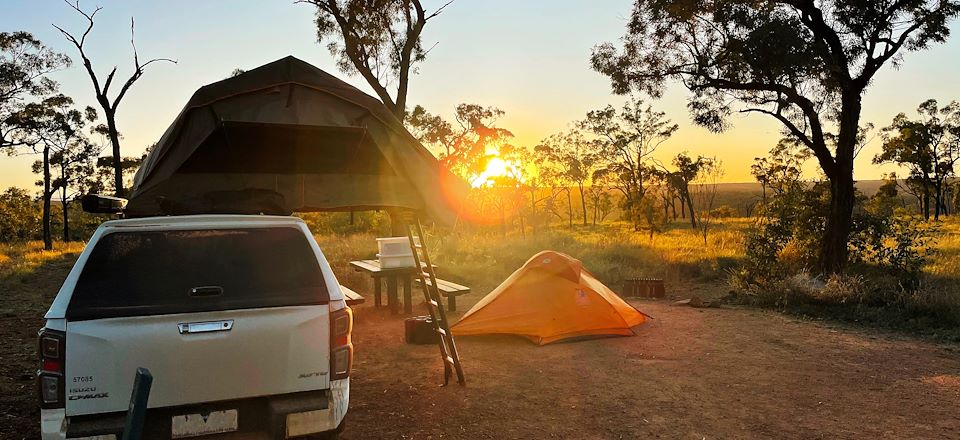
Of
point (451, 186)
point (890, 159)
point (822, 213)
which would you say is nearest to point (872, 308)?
point (822, 213)

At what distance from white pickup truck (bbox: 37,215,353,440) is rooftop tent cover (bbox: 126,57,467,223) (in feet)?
6.68

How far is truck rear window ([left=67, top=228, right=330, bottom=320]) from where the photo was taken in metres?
3.15

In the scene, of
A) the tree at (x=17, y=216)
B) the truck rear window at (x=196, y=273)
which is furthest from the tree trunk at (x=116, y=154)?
the tree at (x=17, y=216)

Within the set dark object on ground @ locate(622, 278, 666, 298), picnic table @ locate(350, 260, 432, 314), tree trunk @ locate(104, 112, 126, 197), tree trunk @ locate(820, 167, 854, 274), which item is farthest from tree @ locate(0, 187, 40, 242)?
tree trunk @ locate(820, 167, 854, 274)

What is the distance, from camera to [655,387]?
19.8ft

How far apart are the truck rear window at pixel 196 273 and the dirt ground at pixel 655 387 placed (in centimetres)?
177

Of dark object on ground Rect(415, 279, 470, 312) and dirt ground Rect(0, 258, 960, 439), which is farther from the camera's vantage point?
dark object on ground Rect(415, 279, 470, 312)

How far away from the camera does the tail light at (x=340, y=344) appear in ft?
11.4

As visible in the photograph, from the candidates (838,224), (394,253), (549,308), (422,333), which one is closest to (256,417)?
(422,333)

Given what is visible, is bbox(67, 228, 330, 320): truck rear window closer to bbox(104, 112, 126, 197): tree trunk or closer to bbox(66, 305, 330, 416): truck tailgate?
bbox(66, 305, 330, 416): truck tailgate

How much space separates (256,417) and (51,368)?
0.99 meters

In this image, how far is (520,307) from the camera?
8336 mm

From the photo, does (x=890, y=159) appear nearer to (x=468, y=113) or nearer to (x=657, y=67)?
(x=468, y=113)

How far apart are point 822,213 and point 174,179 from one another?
505 inches
